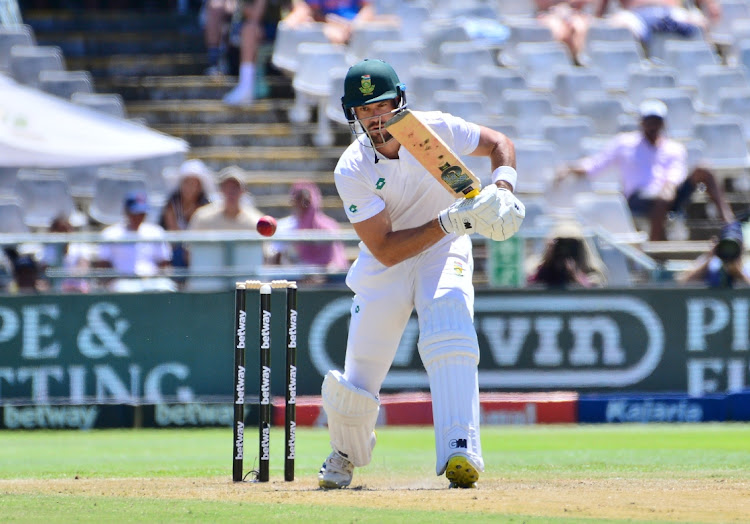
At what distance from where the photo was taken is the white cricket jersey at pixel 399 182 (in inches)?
213

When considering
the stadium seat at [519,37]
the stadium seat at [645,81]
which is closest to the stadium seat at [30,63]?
the stadium seat at [519,37]

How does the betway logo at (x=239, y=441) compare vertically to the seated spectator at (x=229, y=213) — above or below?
below

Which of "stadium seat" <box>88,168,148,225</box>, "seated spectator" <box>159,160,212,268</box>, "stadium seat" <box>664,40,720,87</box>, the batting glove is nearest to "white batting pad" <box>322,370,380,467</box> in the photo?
the batting glove

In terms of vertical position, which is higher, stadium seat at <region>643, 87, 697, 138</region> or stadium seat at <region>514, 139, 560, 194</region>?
stadium seat at <region>643, 87, 697, 138</region>

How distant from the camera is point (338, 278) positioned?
941 cm

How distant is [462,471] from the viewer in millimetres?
5133

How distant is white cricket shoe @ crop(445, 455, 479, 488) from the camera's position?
5.12 meters

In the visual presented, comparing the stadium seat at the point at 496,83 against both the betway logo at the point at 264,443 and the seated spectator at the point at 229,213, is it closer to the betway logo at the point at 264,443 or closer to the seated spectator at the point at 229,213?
the seated spectator at the point at 229,213

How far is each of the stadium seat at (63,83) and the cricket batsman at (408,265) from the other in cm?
744

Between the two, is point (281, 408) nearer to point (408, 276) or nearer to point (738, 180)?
point (408, 276)

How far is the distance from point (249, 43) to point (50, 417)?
466 cm

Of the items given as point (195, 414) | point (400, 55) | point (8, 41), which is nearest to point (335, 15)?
point (400, 55)

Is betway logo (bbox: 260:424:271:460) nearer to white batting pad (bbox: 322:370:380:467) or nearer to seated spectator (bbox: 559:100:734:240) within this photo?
white batting pad (bbox: 322:370:380:467)

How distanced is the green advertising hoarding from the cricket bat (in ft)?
14.1
